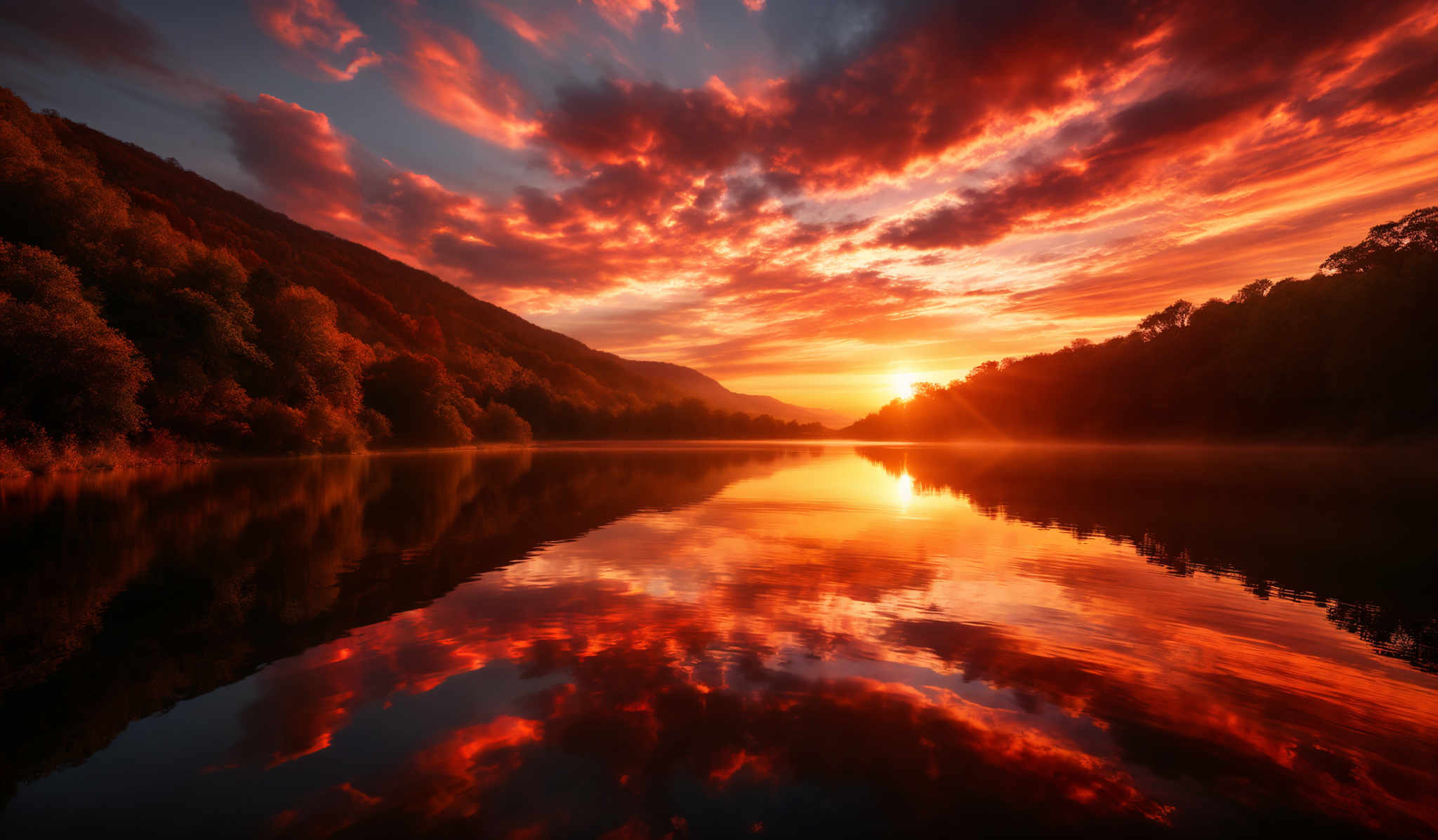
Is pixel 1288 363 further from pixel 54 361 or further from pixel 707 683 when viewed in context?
pixel 54 361

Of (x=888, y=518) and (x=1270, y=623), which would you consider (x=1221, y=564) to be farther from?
(x=888, y=518)

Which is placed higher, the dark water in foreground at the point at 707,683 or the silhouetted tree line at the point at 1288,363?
the silhouetted tree line at the point at 1288,363

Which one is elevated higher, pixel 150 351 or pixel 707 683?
pixel 150 351

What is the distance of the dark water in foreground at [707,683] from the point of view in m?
4.73

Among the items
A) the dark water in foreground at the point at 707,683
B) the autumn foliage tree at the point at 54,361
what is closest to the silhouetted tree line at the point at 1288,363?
the dark water in foreground at the point at 707,683

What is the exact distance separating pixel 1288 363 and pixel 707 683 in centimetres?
10346

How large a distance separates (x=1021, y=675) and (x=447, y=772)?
6758mm

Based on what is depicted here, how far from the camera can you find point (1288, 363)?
77125mm

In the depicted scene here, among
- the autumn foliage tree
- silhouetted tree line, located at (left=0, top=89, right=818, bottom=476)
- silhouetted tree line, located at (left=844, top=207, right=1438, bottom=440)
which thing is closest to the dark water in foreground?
the autumn foliage tree

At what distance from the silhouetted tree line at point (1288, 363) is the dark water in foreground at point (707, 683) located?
71.1 meters

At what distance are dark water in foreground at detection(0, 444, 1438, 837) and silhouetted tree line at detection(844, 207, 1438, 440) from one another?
7114cm

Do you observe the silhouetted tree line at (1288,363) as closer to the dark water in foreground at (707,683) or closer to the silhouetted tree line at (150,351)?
the dark water in foreground at (707,683)

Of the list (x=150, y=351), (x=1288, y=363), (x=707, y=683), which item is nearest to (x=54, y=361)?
(x=150, y=351)

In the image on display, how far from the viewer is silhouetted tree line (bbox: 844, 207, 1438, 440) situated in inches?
2466
